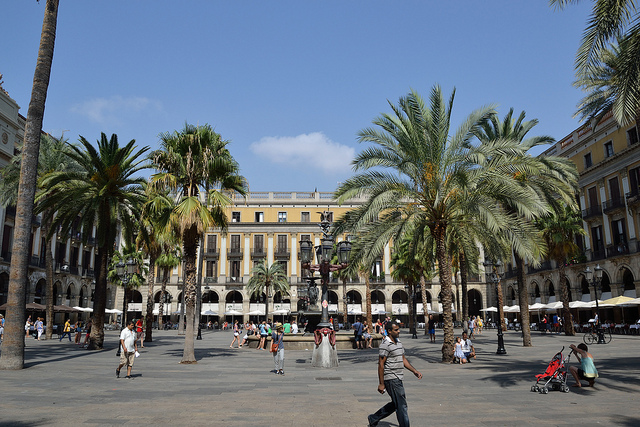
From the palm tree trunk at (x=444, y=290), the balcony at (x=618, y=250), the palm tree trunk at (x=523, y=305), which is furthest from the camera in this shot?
the balcony at (x=618, y=250)

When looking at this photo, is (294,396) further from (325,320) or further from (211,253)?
(211,253)

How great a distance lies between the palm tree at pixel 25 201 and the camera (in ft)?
47.0

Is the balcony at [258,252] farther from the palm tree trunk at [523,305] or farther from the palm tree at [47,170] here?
the palm tree trunk at [523,305]

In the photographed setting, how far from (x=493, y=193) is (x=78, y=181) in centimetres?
1768

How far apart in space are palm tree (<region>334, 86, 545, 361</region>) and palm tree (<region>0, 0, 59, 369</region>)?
32.7 ft

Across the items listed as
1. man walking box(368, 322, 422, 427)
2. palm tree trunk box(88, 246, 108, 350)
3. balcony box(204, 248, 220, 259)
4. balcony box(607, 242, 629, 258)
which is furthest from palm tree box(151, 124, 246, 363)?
balcony box(204, 248, 220, 259)

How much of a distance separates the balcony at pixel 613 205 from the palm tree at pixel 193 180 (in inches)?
1254

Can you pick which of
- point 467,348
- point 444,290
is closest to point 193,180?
point 444,290

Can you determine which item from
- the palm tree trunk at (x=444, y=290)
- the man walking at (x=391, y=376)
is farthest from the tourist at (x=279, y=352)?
the man walking at (x=391, y=376)

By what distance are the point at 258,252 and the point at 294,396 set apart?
5613 cm

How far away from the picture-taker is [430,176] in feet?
54.4

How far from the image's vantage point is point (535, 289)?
1986 inches

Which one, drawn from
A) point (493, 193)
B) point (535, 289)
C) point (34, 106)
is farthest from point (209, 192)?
point (535, 289)

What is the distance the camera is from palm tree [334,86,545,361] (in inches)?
643
